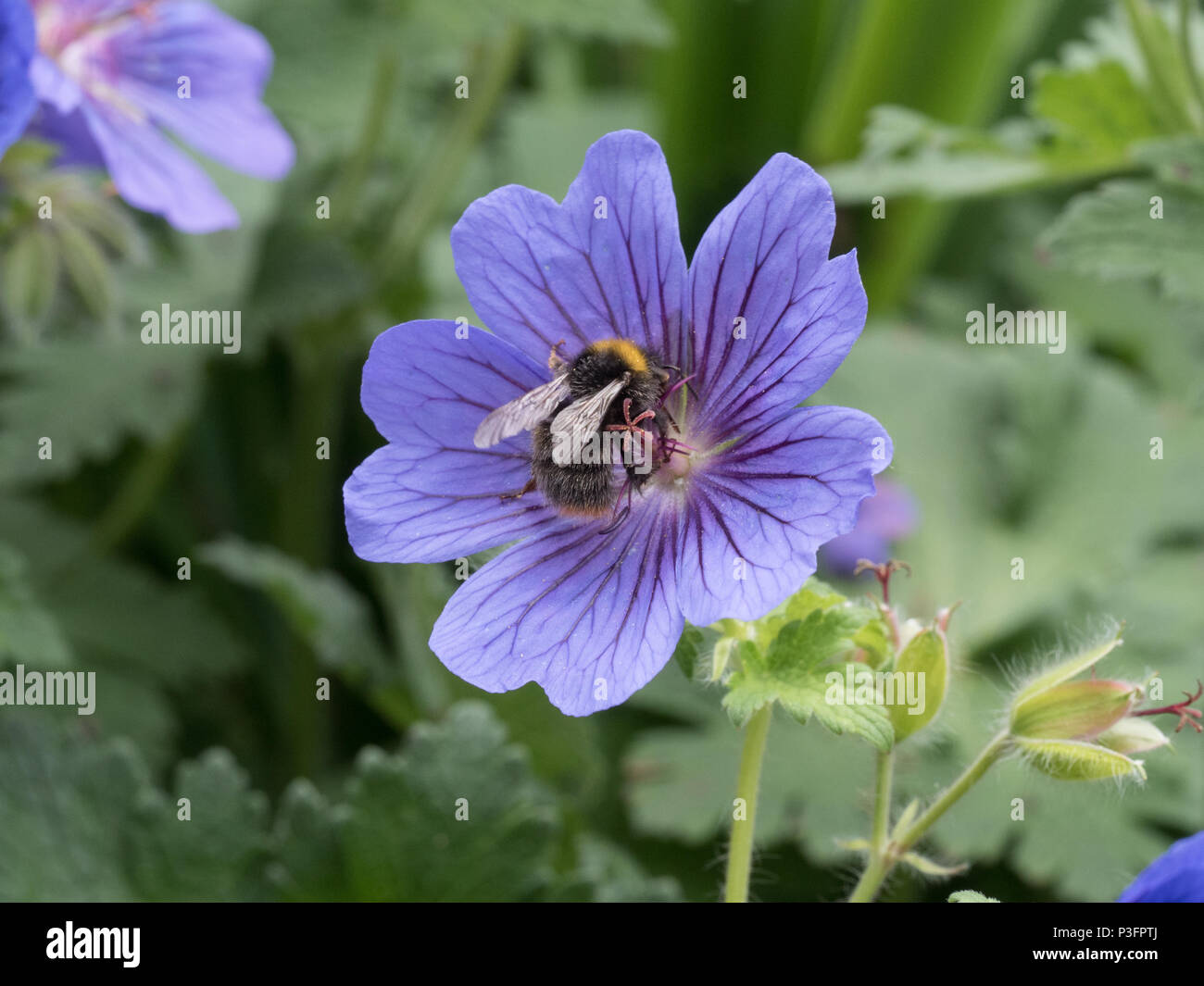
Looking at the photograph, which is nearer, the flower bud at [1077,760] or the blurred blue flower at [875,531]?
the flower bud at [1077,760]

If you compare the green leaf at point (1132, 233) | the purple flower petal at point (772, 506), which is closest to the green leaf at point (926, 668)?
the purple flower petal at point (772, 506)

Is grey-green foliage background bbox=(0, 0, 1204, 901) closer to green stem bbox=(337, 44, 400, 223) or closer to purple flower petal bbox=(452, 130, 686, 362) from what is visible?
green stem bbox=(337, 44, 400, 223)

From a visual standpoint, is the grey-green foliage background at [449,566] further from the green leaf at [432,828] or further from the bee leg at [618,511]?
the bee leg at [618,511]

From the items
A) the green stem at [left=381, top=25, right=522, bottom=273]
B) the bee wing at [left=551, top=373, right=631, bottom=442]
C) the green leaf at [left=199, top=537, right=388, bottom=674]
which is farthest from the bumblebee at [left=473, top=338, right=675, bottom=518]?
the green stem at [left=381, top=25, right=522, bottom=273]
